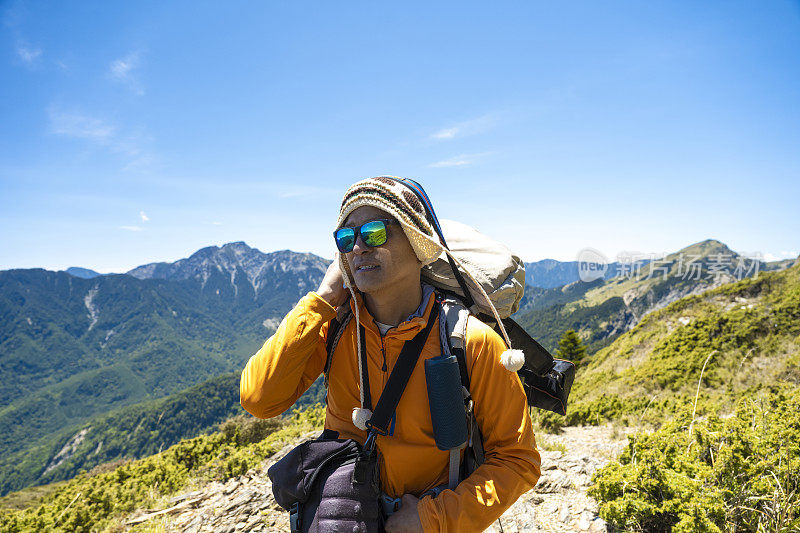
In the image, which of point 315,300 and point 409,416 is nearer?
point 409,416

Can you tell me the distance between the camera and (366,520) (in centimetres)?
172

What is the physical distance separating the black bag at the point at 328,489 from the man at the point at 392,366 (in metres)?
0.14

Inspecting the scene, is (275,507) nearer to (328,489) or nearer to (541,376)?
(328,489)

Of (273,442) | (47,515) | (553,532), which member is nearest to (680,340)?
(553,532)

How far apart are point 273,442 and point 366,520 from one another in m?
5.63

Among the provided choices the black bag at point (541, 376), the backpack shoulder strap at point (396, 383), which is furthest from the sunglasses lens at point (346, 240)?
the black bag at point (541, 376)

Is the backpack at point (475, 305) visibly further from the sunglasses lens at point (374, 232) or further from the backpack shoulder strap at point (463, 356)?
the sunglasses lens at point (374, 232)

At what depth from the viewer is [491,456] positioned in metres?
1.92

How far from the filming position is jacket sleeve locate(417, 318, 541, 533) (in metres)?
1.73

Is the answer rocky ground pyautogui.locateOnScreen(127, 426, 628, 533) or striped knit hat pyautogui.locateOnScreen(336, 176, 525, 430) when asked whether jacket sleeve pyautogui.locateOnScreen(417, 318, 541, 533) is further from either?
rocky ground pyautogui.locateOnScreen(127, 426, 628, 533)

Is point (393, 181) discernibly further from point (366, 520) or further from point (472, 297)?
point (366, 520)

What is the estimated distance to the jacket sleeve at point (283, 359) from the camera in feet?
6.61

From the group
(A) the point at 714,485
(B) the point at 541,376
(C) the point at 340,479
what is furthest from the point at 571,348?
(C) the point at 340,479

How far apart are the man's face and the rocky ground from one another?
9.71 feet
